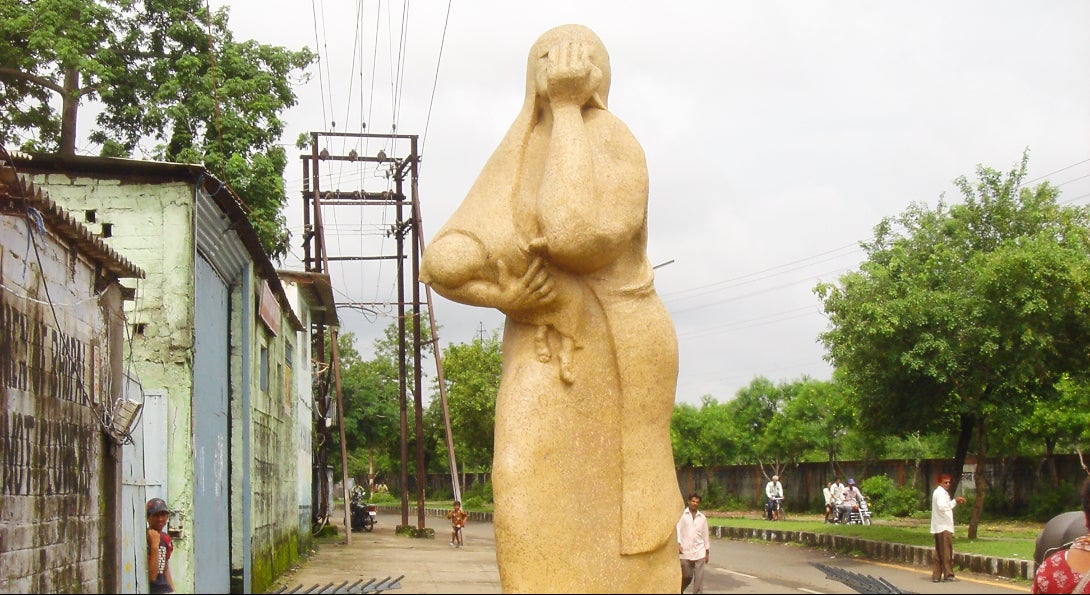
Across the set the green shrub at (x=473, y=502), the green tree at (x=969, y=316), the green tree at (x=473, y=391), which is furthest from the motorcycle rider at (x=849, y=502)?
the green shrub at (x=473, y=502)

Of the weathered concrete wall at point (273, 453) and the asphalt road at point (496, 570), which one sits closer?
the asphalt road at point (496, 570)

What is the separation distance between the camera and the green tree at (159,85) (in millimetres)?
20016

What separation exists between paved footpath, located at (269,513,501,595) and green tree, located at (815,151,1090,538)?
6.73 metres

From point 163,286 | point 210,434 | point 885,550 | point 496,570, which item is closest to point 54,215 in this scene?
point 163,286

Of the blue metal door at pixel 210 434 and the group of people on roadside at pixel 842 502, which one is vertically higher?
the blue metal door at pixel 210 434

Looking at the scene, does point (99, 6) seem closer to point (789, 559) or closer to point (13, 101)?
point (13, 101)

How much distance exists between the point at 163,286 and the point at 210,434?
86.8 inches

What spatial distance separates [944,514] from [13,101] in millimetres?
16611

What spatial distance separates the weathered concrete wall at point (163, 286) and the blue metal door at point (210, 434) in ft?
0.77

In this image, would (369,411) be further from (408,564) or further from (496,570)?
(496,570)

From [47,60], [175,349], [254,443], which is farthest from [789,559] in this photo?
[47,60]

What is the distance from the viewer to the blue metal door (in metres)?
12.2

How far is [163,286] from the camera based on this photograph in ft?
38.5

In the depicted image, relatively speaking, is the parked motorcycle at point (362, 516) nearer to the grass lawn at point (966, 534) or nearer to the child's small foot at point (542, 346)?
the grass lawn at point (966, 534)
